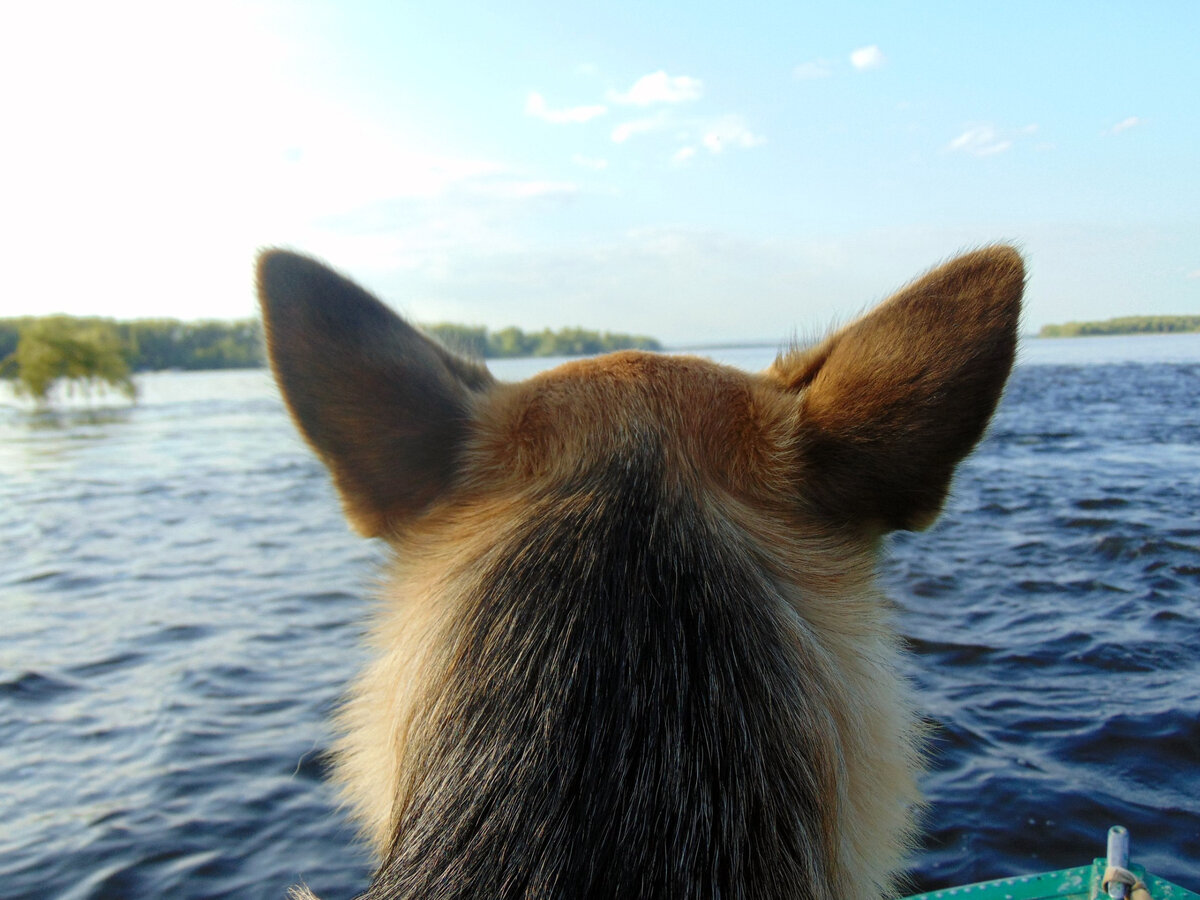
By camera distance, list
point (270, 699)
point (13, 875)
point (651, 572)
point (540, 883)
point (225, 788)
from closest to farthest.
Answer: point (540, 883), point (651, 572), point (13, 875), point (225, 788), point (270, 699)

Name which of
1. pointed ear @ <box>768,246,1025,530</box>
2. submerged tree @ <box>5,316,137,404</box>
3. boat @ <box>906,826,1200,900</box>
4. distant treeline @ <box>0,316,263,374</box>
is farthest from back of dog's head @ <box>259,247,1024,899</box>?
distant treeline @ <box>0,316,263,374</box>

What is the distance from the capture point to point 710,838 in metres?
1.30

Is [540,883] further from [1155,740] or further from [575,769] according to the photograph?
[1155,740]

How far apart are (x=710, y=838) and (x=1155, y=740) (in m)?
6.16

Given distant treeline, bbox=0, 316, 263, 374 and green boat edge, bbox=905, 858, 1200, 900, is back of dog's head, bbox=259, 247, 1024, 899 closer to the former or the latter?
green boat edge, bbox=905, 858, 1200, 900

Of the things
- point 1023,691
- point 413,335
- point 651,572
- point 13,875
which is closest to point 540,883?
point 651,572

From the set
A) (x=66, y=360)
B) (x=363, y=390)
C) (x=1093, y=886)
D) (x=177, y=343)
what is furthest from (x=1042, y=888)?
(x=177, y=343)

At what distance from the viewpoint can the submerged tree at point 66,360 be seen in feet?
166

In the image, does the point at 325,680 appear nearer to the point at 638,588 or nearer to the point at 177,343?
the point at 638,588

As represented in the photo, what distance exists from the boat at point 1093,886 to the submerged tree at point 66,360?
61.0m

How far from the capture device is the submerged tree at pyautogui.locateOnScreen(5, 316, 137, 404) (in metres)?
50.6

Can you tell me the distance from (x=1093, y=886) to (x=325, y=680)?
7336 millimetres

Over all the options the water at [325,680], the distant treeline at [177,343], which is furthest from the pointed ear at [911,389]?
the distant treeline at [177,343]

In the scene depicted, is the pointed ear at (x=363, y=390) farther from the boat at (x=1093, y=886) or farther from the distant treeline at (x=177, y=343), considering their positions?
the distant treeline at (x=177, y=343)
